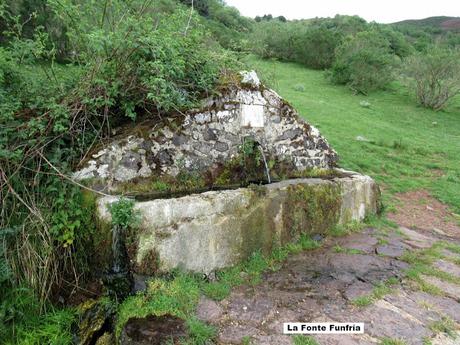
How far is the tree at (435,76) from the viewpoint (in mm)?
18438

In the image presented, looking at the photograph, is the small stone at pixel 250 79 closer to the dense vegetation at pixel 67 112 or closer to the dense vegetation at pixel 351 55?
the dense vegetation at pixel 67 112

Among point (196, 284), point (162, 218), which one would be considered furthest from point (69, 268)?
point (196, 284)

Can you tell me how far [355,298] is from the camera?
11.9ft

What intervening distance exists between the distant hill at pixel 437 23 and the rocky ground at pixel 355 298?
237 feet

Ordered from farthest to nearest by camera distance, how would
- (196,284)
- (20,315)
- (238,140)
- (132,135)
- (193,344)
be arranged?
(238,140) < (132,135) < (196,284) < (20,315) < (193,344)

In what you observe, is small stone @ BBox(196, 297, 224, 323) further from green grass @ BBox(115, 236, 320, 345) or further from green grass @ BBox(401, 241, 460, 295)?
green grass @ BBox(401, 241, 460, 295)

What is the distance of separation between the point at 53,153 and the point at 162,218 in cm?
139

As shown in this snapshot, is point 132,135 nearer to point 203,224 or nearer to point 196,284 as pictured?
point 203,224

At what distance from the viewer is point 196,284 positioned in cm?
368

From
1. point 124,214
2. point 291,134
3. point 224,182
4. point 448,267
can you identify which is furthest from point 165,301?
point 448,267

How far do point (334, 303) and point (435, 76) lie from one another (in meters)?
19.8

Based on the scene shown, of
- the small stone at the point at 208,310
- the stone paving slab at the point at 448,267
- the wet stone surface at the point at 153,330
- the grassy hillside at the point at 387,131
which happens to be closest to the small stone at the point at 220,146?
the small stone at the point at 208,310

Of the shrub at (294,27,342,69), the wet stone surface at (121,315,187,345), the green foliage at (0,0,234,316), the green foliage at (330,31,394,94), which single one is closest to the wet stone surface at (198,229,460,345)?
the wet stone surface at (121,315,187,345)

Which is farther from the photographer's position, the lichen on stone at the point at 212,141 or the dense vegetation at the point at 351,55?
the dense vegetation at the point at 351,55
